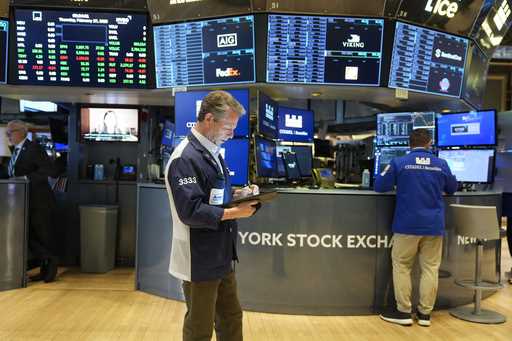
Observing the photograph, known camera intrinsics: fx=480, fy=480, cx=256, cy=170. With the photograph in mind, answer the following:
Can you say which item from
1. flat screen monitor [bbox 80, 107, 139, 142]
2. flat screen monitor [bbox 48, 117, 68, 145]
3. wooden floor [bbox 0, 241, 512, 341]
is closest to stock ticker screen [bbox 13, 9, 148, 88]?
flat screen monitor [bbox 80, 107, 139, 142]

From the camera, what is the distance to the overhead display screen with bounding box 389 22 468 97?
4434mm

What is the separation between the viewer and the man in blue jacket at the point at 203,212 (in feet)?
6.25

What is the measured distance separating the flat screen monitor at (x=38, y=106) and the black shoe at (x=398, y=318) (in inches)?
200

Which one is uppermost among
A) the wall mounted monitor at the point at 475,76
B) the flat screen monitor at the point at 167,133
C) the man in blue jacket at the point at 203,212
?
the wall mounted monitor at the point at 475,76

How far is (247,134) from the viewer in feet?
13.3

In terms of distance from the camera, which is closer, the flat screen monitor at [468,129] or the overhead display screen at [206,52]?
the overhead display screen at [206,52]

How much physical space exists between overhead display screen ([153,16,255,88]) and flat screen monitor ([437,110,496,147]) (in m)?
2.23

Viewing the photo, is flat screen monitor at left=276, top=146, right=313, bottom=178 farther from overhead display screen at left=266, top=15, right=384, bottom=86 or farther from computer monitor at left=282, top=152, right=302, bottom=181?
overhead display screen at left=266, top=15, right=384, bottom=86

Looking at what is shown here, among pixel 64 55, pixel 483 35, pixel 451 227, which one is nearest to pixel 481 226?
pixel 451 227

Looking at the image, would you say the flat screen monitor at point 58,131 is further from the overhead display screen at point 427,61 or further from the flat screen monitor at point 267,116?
the overhead display screen at point 427,61

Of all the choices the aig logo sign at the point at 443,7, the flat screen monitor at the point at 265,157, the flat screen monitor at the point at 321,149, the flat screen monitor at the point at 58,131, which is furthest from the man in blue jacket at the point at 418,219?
the flat screen monitor at the point at 58,131

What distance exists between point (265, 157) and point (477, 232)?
196 centimetres

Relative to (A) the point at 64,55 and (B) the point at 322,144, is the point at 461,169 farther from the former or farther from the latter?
(A) the point at 64,55

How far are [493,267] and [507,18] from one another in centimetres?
278
